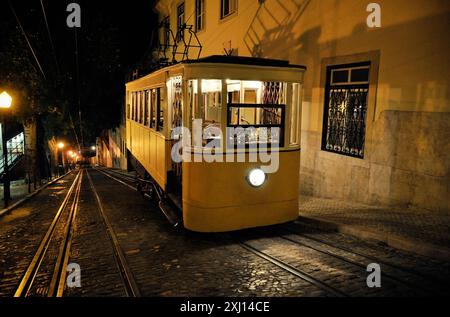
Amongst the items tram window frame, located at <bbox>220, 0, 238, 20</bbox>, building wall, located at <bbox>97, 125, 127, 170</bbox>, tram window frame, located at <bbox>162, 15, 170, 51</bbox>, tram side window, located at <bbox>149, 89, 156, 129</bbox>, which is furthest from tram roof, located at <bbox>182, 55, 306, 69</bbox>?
building wall, located at <bbox>97, 125, 127, 170</bbox>

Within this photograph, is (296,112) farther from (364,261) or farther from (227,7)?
(227,7)

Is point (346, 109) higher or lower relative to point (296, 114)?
higher

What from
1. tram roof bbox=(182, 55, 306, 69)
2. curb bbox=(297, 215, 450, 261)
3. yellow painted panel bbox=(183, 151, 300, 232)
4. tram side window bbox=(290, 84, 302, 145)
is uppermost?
tram roof bbox=(182, 55, 306, 69)

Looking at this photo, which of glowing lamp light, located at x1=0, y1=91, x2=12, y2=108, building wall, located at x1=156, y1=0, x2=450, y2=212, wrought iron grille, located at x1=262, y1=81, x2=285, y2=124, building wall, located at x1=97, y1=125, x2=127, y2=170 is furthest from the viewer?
building wall, located at x1=97, y1=125, x2=127, y2=170

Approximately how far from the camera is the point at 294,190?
23.2 feet

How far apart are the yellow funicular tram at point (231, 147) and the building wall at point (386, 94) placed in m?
2.17

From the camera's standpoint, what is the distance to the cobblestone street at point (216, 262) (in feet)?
15.4

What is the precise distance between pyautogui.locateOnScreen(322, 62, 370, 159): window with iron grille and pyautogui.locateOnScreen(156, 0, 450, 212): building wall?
20cm

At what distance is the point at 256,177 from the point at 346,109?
375 centimetres

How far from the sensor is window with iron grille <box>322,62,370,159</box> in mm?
8578

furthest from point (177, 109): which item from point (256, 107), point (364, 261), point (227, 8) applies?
point (227, 8)

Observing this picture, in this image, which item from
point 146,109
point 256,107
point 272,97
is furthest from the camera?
point 146,109

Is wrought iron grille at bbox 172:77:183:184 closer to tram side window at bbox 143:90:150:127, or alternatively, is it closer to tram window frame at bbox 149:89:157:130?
tram window frame at bbox 149:89:157:130

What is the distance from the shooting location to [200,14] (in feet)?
58.5
